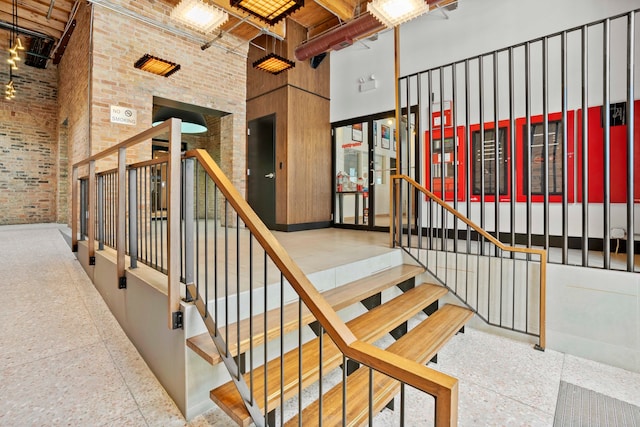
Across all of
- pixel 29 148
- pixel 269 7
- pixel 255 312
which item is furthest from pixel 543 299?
pixel 29 148

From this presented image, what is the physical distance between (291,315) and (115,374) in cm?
115

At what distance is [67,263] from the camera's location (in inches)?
168

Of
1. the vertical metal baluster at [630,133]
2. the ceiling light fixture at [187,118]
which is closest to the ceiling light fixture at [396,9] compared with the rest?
the vertical metal baluster at [630,133]

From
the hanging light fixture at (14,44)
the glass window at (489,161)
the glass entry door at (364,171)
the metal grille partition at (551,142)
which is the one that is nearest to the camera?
the metal grille partition at (551,142)

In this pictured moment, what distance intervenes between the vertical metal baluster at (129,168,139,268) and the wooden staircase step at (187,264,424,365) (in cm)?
103

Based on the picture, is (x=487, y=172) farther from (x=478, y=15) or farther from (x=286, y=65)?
(x=286, y=65)

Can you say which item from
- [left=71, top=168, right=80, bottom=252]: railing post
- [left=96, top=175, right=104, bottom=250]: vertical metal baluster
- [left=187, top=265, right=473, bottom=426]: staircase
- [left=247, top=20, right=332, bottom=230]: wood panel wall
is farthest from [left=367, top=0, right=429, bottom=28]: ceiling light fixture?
[left=71, top=168, right=80, bottom=252]: railing post

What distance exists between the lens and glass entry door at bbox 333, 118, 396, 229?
19.1 feet

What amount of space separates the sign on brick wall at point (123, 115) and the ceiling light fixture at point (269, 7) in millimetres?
2812

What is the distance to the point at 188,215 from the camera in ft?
5.74

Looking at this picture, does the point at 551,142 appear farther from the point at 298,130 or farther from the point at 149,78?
the point at 149,78

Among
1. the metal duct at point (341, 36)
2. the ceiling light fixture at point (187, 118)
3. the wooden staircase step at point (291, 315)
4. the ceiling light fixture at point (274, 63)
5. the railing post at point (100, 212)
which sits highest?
the metal duct at point (341, 36)

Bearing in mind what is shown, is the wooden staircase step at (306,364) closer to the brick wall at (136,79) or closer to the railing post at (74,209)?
the railing post at (74,209)

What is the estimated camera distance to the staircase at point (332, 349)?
1494 mm
